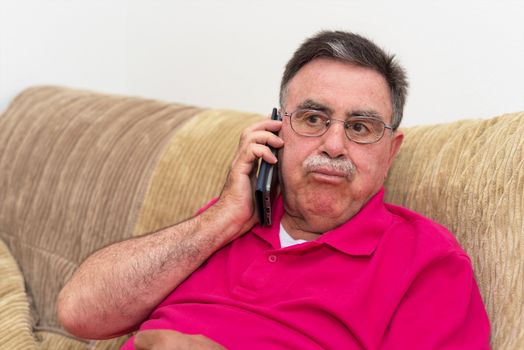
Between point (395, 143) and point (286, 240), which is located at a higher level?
point (395, 143)

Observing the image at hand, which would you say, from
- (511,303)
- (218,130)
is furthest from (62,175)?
(511,303)

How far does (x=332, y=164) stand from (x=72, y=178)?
0.98m

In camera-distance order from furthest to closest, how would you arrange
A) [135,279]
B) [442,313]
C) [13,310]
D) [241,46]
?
[241,46] → [13,310] → [135,279] → [442,313]

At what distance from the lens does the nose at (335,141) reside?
1236mm

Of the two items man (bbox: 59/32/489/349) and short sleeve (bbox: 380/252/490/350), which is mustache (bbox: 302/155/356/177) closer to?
man (bbox: 59/32/489/349)

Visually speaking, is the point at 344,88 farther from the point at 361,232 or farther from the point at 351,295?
the point at 351,295

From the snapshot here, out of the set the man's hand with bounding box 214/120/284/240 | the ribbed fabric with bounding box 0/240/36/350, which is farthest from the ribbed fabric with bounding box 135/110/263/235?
the ribbed fabric with bounding box 0/240/36/350

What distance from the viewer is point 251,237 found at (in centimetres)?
135

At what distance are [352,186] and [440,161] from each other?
0.24m

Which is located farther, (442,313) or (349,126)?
(349,126)

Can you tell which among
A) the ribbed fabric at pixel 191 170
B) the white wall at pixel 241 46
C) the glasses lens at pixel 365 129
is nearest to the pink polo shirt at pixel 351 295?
the glasses lens at pixel 365 129

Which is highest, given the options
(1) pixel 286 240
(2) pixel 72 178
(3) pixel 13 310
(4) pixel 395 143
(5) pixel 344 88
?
(5) pixel 344 88

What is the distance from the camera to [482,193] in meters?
1.23

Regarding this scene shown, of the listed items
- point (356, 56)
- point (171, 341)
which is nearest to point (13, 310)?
point (171, 341)
